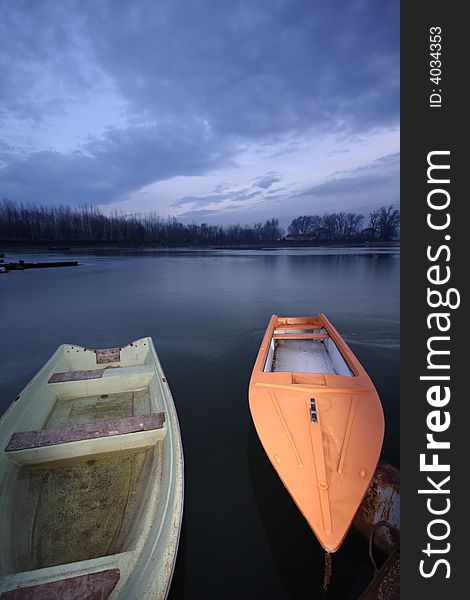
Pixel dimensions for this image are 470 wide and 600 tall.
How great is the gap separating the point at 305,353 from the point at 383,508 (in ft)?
9.87

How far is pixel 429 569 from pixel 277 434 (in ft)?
3.81

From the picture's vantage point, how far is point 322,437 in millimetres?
2250

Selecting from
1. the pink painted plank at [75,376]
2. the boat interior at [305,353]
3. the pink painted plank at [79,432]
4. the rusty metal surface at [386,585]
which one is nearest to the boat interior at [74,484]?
the pink painted plank at [79,432]

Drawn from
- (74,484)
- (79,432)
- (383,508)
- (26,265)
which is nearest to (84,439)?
(79,432)

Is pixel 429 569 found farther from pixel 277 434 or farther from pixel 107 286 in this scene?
pixel 107 286

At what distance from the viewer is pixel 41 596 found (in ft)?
4.33

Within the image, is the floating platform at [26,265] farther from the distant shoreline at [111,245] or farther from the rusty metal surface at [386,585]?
the rusty metal surface at [386,585]

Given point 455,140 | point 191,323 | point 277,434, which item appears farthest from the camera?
Answer: point 191,323

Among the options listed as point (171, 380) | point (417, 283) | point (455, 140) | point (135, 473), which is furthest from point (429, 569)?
point (171, 380)

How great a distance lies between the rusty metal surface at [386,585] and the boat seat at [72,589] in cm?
147

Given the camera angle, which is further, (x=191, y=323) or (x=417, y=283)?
(x=191, y=323)

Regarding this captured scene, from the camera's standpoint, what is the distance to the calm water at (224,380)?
2.01m

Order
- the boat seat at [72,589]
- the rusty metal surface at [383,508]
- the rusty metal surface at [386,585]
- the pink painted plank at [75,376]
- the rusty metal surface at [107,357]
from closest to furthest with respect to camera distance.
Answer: the boat seat at [72,589]
the rusty metal surface at [386,585]
the rusty metal surface at [383,508]
the pink painted plank at [75,376]
the rusty metal surface at [107,357]

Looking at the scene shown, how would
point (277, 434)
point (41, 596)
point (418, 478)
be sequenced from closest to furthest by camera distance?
point (41, 596) < point (418, 478) < point (277, 434)
